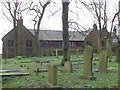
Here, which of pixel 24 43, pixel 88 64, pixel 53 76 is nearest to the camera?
pixel 53 76

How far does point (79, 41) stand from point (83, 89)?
137ft

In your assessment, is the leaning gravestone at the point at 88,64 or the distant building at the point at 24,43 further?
the distant building at the point at 24,43

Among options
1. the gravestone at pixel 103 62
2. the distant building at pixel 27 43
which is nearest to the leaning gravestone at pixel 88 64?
the gravestone at pixel 103 62

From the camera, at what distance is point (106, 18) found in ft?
98.8

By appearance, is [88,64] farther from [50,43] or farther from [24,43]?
[50,43]

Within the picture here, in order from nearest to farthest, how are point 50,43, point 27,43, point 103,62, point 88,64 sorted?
1. point 88,64
2. point 103,62
3. point 27,43
4. point 50,43

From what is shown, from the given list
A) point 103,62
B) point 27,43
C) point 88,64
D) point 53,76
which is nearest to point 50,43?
point 27,43

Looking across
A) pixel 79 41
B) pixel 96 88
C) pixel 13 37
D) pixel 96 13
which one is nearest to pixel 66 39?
pixel 96 88

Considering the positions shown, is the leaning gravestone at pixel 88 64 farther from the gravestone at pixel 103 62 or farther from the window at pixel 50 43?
the window at pixel 50 43

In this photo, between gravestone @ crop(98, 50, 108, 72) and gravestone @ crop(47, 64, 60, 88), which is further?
gravestone @ crop(98, 50, 108, 72)

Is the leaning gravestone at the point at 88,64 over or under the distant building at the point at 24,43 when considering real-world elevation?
under

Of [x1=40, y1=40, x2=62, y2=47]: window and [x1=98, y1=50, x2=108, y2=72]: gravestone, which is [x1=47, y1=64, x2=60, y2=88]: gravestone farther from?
[x1=40, y1=40, x2=62, y2=47]: window

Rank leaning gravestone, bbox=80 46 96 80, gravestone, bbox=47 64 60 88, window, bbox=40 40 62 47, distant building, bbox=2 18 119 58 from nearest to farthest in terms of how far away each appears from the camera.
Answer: gravestone, bbox=47 64 60 88, leaning gravestone, bbox=80 46 96 80, distant building, bbox=2 18 119 58, window, bbox=40 40 62 47

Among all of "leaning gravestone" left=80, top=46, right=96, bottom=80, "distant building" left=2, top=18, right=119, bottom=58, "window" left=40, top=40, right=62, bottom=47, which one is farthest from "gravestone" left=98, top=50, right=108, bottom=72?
Answer: "window" left=40, top=40, right=62, bottom=47
